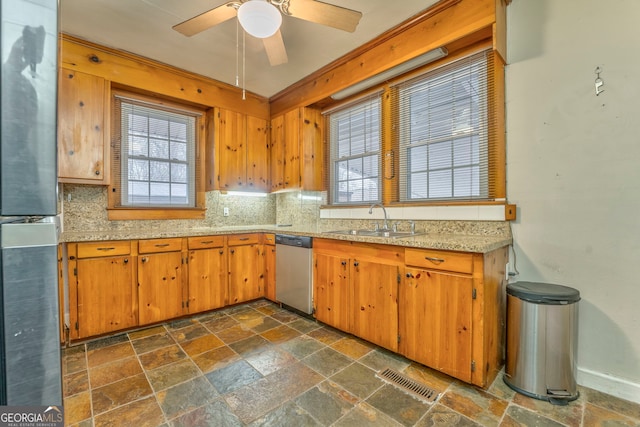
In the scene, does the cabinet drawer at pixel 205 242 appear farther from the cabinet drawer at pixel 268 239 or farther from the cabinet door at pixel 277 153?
the cabinet door at pixel 277 153

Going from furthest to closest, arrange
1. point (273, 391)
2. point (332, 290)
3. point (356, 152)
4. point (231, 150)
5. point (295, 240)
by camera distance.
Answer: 1. point (231, 150)
2. point (356, 152)
3. point (295, 240)
4. point (332, 290)
5. point (273, 391)

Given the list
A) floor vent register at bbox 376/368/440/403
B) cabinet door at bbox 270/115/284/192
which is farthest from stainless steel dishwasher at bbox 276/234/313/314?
floor vent register at bbox 376/368/440/403

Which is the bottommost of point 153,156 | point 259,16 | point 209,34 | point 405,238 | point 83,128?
point 405,238

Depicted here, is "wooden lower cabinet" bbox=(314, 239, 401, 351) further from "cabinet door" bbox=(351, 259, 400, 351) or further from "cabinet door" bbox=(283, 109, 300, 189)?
"cabinet door" bbox=(283, 109, 300, 189)

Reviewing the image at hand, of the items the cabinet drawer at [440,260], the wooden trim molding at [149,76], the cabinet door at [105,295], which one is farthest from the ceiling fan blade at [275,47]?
the cabinet door at [105,295]

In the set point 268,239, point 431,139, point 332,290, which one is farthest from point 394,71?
point 268,239

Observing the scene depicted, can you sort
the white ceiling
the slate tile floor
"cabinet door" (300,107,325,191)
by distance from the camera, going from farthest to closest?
"cabinet door" (300,107,325,191)
the white ceiling
the slate tile floor

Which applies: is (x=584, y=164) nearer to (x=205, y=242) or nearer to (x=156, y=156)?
→ (x=205, y=242)

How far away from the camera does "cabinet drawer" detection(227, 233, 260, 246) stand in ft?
10.9

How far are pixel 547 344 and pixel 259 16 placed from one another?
2646 millimetres

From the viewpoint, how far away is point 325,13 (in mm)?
1884

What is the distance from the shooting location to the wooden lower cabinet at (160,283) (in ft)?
9.02

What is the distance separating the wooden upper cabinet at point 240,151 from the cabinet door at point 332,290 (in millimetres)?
1688

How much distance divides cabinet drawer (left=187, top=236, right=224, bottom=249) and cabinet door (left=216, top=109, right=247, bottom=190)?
0.79 meters
